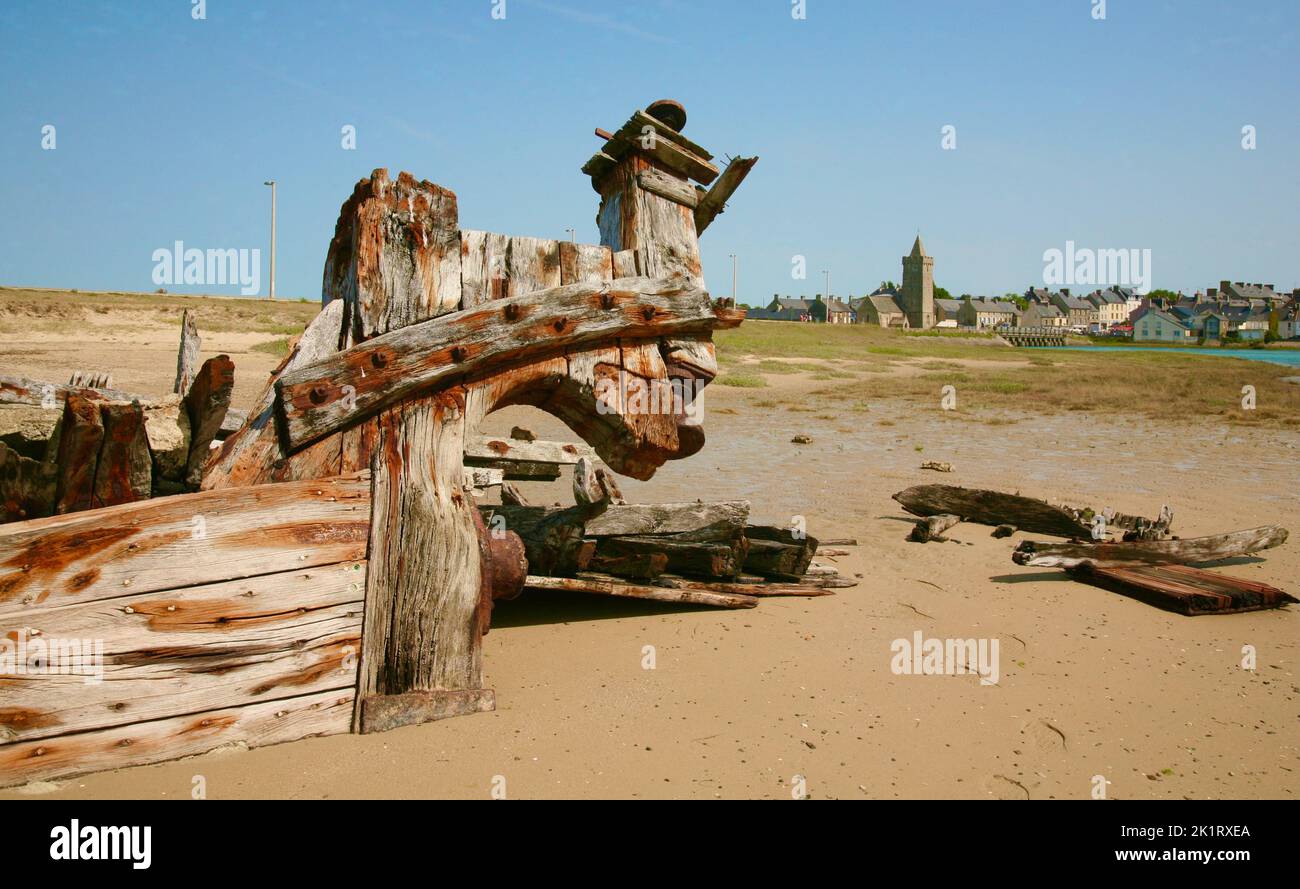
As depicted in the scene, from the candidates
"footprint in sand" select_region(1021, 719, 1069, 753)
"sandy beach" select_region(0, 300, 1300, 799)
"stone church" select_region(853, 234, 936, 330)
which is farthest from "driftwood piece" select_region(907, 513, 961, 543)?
"stone church" select_region(853, 234, 936, 330)

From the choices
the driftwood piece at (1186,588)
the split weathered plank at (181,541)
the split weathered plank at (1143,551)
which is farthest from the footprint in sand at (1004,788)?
the split weathered plank at (1143,551)

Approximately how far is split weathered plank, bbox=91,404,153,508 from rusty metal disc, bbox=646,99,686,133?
3.25m

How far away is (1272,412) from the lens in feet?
66.7

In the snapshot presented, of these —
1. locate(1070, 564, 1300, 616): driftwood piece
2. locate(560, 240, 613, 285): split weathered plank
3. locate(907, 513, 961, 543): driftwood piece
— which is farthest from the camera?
locate(907, 513, 961, 543): driftwood piece

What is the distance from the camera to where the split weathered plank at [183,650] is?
3.14 metres

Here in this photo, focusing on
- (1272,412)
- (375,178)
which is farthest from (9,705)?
(1272,412)

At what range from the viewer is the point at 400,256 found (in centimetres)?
420

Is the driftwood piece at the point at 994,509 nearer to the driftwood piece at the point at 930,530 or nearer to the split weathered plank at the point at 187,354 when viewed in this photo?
the driftwood piece at the point at 930,530

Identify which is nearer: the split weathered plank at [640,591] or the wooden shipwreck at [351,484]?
the wooden shipwreck at [351,484]

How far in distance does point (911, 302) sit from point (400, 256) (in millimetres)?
138081

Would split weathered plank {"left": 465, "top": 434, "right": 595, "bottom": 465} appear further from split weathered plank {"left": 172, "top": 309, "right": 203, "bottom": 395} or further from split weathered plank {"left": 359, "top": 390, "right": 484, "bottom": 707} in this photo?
split weathered plank {"left": 359, "top": 390, "right": 484, "bottom": 707}

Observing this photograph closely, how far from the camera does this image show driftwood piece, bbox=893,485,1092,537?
830cm

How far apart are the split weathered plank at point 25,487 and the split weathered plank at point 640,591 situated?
2390 mm

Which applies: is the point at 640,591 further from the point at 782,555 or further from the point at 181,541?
the point at 181,541
